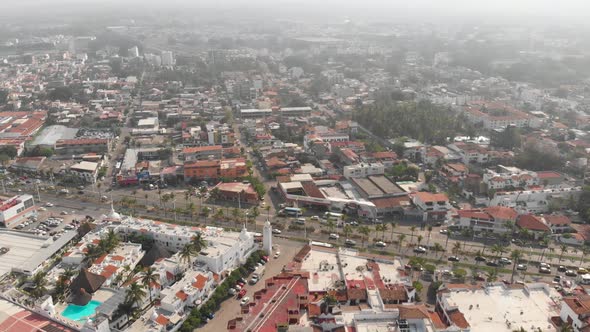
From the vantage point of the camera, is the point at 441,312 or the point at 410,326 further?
the point at 441,312

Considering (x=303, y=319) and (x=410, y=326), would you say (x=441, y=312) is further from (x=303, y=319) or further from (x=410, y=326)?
(x=303, y=319)

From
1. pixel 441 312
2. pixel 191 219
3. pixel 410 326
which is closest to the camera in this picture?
pixel 410 326

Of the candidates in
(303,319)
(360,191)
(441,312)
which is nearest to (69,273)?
(303,319)

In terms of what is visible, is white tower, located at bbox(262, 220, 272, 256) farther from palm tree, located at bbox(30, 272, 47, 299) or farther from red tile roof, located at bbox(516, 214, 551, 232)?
red tile roof, located at bbox(516, 214, 551, 232)

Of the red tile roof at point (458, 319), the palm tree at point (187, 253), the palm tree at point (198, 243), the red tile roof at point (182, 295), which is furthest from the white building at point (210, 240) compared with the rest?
the red tile roof at point (458, 319)

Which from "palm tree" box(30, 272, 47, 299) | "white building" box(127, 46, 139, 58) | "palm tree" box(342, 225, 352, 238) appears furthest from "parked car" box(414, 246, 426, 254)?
"white building" box(127, 46, 139, 58)

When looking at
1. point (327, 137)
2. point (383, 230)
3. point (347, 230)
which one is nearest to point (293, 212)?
point (347, 230)

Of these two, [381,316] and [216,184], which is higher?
[381,316]
